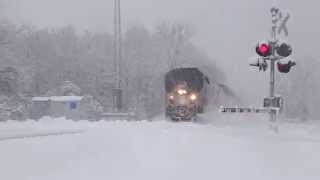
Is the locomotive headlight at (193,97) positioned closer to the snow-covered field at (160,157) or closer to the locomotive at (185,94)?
the locomotive at (185,94)

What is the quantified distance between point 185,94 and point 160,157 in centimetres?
1741

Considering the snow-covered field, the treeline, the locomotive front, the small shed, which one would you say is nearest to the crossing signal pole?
the snow-covered field

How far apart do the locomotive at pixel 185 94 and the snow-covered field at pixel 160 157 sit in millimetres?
14301

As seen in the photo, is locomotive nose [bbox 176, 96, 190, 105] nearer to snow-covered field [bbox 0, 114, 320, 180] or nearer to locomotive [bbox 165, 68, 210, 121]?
locomotive [bbox 165, 68, 210, 121]

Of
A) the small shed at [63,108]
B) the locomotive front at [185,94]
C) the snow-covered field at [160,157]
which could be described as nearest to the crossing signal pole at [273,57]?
the snow-covered field at [160,157]

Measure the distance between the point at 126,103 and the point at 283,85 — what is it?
28372 millimetres

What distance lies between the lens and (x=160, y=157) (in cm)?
1334

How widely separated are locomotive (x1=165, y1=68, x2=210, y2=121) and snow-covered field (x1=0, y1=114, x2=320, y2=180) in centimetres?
1430

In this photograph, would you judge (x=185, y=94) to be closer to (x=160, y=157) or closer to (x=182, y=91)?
(x=182, y=91)

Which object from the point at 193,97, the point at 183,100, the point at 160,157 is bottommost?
the point at 183,100

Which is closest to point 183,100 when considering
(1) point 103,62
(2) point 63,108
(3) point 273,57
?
(3) point 273,57

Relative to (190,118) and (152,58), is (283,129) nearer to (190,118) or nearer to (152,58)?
(190,118)

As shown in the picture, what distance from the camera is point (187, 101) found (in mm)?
30375

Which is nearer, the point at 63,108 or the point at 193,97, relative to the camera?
the point at 193,97
